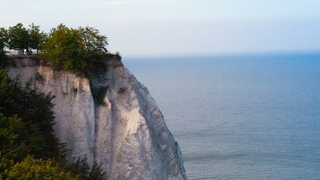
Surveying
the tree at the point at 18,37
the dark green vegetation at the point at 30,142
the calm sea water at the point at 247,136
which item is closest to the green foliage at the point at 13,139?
the dark green vegetation at the point at 30,142

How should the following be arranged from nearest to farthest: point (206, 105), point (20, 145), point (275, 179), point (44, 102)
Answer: point (20, 145) < point (44, 102) < point (275, 179) < point (206, 105)

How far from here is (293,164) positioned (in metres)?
41.9

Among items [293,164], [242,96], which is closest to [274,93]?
[242,96]

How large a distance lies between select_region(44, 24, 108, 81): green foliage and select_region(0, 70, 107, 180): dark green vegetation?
2.70 metres

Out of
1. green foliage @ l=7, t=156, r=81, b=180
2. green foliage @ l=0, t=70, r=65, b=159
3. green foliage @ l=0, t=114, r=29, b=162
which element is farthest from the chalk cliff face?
green foliage @ l=7, t=156, r=81, b=180

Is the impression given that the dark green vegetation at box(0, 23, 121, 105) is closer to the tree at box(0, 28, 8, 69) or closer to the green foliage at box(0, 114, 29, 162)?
the tree at box(0, 28, 8, 69)

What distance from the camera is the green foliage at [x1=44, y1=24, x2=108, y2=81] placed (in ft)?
84.8

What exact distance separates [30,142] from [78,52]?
8.59m

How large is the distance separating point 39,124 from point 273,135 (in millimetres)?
40555

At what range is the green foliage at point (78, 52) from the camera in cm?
2586

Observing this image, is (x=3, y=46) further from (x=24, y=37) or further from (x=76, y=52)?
(x=76, y=52)

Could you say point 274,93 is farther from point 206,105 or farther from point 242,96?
point 206,105

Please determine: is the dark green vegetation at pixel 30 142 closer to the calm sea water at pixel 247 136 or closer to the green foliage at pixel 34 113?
the green foliage at pixel 34 113

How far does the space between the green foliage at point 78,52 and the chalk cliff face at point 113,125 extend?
2.32 feet
